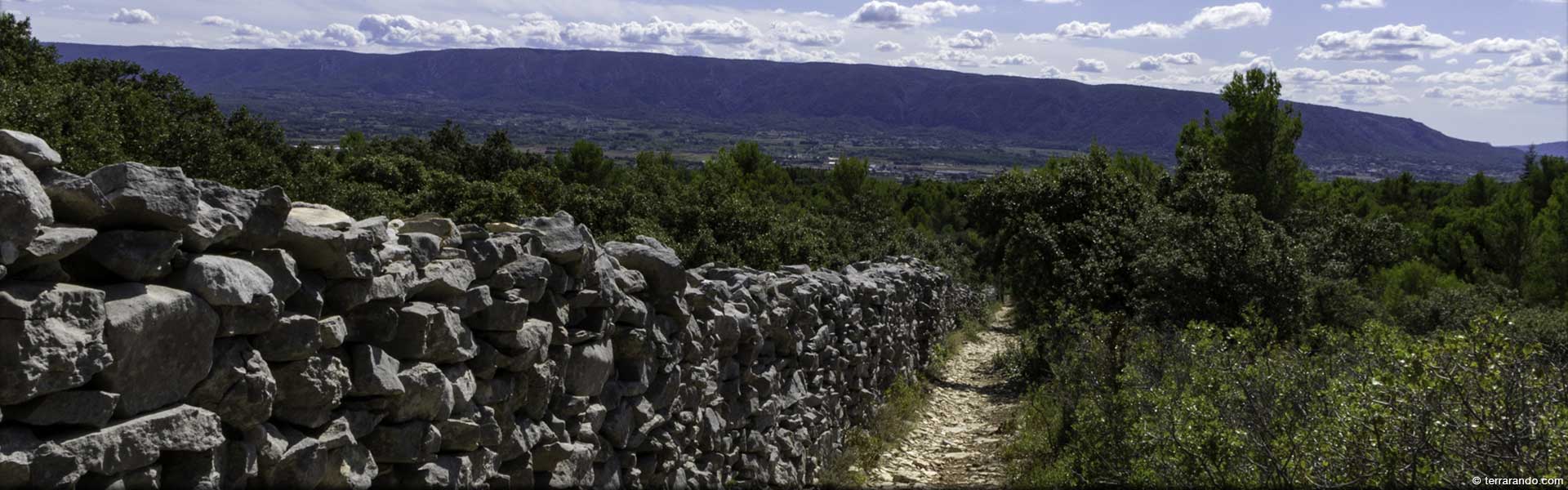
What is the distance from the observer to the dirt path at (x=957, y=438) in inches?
397

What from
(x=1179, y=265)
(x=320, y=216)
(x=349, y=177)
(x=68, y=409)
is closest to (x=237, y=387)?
(x=68, y=409)

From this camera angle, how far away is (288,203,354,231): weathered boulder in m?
4.00

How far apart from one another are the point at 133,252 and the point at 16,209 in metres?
0.39

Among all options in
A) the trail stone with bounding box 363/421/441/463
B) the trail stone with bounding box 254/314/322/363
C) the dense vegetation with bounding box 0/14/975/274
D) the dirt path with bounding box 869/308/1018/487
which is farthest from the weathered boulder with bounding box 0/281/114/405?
the dense vegetation with bounding box 0/14/975/274

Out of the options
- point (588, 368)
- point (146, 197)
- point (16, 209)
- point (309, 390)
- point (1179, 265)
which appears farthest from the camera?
point (1179, 265)

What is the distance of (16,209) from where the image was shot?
2.67 meters

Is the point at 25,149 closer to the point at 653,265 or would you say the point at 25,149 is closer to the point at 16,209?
the point at 16,209

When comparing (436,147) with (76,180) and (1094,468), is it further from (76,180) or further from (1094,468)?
(76,180)

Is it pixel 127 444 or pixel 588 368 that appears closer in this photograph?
pixel 127 444

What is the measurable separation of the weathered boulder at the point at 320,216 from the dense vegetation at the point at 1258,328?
4907 mm

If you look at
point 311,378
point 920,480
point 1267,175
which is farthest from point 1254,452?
point 1267,175

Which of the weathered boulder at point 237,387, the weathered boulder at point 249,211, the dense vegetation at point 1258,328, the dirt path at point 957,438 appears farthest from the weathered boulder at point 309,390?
the dirt path at point 957,438

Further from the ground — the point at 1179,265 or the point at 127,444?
the point at 127,444

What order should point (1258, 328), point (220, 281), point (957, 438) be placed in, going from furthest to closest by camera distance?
point (957, 438)
point (1258, 328)
point (220, 281)
